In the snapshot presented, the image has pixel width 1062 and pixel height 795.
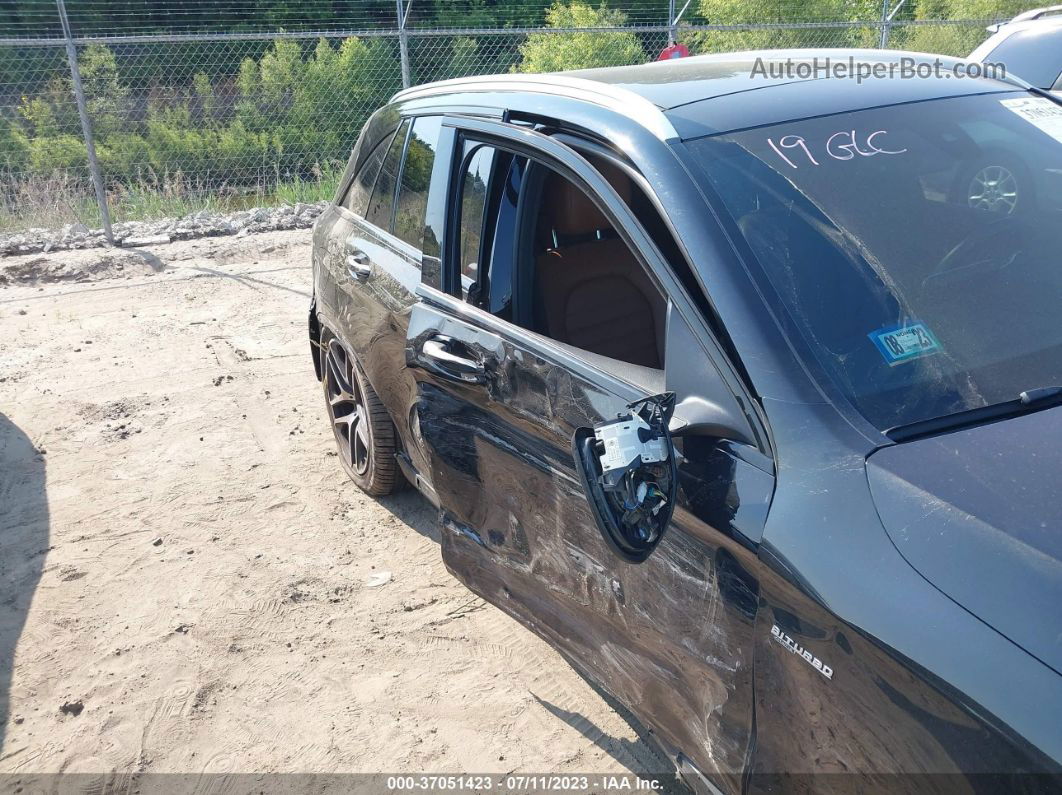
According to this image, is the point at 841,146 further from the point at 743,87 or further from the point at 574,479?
the point at 574,479

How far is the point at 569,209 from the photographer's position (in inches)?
123

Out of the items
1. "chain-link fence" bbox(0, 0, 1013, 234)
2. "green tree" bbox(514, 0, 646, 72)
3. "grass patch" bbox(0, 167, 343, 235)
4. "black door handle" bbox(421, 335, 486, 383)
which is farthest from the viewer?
"green tree" bbox(514, 0, 646, 72)

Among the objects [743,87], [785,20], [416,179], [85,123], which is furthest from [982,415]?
[785,20]

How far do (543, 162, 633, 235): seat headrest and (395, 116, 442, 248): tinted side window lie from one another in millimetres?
505

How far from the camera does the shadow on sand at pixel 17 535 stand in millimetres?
3611

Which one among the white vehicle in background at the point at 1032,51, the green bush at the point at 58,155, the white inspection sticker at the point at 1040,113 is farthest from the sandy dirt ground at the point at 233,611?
the green bush at the point at 58,155

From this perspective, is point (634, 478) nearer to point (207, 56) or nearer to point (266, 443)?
point (266, 443)

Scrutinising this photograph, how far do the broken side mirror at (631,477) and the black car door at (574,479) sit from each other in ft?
0.11

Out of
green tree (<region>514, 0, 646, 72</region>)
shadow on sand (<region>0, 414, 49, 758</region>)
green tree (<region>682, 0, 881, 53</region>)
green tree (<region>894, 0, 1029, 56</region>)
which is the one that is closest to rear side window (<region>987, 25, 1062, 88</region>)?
shadow on sand (<region>0, 414, 49, 758</region>)

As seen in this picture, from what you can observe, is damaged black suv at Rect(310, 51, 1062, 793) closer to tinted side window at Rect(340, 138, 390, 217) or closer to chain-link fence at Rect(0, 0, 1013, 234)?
tinted side window at Rect(340, 138, 390, 217)

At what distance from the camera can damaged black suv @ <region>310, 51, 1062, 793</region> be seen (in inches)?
63.7

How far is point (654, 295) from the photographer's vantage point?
3.16 meters

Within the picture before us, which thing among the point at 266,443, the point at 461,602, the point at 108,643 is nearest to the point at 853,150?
the point at 461,602

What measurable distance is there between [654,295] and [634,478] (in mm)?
1369
